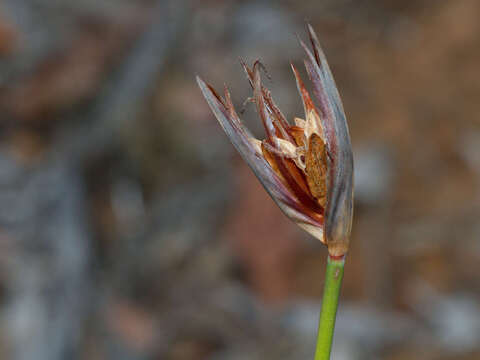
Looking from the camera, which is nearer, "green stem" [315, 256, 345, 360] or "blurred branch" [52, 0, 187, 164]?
"green stem" [315, 256, 345, 360]

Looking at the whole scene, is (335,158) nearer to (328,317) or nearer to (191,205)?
(328,317)

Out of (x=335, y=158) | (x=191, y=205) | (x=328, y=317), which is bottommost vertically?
(x=328, y=317)

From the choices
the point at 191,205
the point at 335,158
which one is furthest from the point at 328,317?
the point at 191,205

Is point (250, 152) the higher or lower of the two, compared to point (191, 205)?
lower

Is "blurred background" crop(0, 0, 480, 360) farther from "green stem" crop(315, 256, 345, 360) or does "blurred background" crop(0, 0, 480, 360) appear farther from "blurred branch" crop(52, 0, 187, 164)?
"green stem" crop(315, 256, 345, 360)

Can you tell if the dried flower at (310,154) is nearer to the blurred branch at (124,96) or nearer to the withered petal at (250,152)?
the withered petal at (250,152)

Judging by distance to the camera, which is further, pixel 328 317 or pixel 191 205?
pixel 191 205

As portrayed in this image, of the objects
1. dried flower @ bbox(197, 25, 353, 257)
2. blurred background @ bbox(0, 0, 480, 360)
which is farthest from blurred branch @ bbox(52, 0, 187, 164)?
dried flower @ bbox(197, 25, 353, 257)
